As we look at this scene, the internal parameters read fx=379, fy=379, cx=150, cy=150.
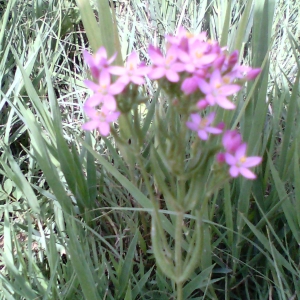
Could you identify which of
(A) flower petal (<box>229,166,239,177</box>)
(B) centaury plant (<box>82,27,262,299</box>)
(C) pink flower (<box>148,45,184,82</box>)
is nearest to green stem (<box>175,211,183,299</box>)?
(B) centaury plant (<box>82,27,262,299</box>)

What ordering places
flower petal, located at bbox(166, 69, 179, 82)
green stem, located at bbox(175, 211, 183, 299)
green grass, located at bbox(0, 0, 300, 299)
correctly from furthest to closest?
green grass, located at bbox(0, 0, 300, 299) < green stem, located at bbox(175, 211, 183, 299) < flower petal, located at bbox(166, 69, 179, 82)

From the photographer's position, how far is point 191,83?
52cm

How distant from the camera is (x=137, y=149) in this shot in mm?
605

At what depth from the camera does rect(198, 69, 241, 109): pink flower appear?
0.51m

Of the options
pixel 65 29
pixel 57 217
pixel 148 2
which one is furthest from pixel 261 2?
pixel 65 29

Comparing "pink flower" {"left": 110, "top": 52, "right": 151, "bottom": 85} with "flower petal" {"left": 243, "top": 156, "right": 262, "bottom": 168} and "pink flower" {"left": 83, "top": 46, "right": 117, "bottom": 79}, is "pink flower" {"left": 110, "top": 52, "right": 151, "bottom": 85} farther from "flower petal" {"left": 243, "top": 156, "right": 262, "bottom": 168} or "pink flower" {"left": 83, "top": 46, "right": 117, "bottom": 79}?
"flower petal" {"left": 243, "top": 156, "right": 262, "bottom": 168}

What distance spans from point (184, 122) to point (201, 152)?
0.21 ft

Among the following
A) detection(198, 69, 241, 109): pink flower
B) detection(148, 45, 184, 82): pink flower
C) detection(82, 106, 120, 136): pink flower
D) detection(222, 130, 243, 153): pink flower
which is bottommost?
detection(222, 130, 243, 153): pink flower

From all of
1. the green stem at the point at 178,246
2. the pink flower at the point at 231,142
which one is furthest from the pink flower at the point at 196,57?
the green stem at the point at 178,246

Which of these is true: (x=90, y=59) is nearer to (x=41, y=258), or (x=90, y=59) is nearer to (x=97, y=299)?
(x=97, y=299)

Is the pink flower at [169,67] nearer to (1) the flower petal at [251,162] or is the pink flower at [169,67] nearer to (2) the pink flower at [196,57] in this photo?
(2) the pink flower at [196,57]

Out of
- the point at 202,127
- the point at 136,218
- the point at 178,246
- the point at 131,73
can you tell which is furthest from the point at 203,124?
the point at 136,218

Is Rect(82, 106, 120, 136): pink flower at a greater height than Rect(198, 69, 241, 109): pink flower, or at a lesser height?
lesser

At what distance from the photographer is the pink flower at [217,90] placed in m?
0.51
